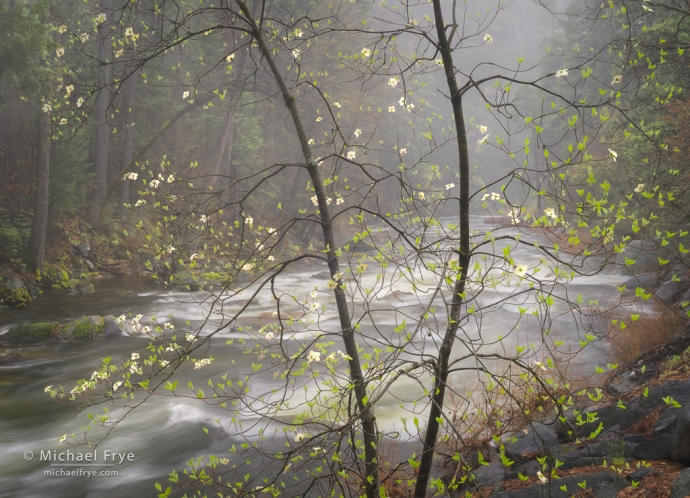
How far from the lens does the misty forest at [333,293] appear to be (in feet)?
11.9

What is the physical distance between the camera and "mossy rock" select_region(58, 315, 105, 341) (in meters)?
11.8

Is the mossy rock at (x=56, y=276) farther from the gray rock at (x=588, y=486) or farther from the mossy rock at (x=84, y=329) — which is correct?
the gray rock at (x=588, y=486)

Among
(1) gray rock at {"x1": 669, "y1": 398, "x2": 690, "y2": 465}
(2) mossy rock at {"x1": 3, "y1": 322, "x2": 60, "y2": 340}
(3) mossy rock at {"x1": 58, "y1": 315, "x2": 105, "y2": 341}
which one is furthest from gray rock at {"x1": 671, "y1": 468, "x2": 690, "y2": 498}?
(2) mossy rock at {"x1": 3, "y1": 322, "x2": 60, "y2": 340}

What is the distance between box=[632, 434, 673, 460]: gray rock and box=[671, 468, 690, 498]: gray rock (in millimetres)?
924

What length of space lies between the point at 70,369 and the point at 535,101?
34.3 m

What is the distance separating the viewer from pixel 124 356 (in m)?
10.9

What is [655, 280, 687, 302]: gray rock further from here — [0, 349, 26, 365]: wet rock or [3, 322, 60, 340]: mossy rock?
[3, 322, 60, 340]: mossy rock

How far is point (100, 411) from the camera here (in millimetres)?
8250

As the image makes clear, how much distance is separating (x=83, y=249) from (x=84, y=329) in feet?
23.0

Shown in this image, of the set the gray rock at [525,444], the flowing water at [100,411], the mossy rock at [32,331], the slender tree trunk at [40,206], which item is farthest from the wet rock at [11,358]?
the gray rock at [525,444]

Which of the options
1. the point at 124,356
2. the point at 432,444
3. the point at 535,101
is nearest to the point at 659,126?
the point at 432,444

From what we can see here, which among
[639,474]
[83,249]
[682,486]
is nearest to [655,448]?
[639,474]

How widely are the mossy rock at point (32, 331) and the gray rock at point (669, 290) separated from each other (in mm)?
13260

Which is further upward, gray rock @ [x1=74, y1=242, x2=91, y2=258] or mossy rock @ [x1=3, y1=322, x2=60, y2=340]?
gray rock @ [x1=74, y1=242, x2=91, y2=258]
